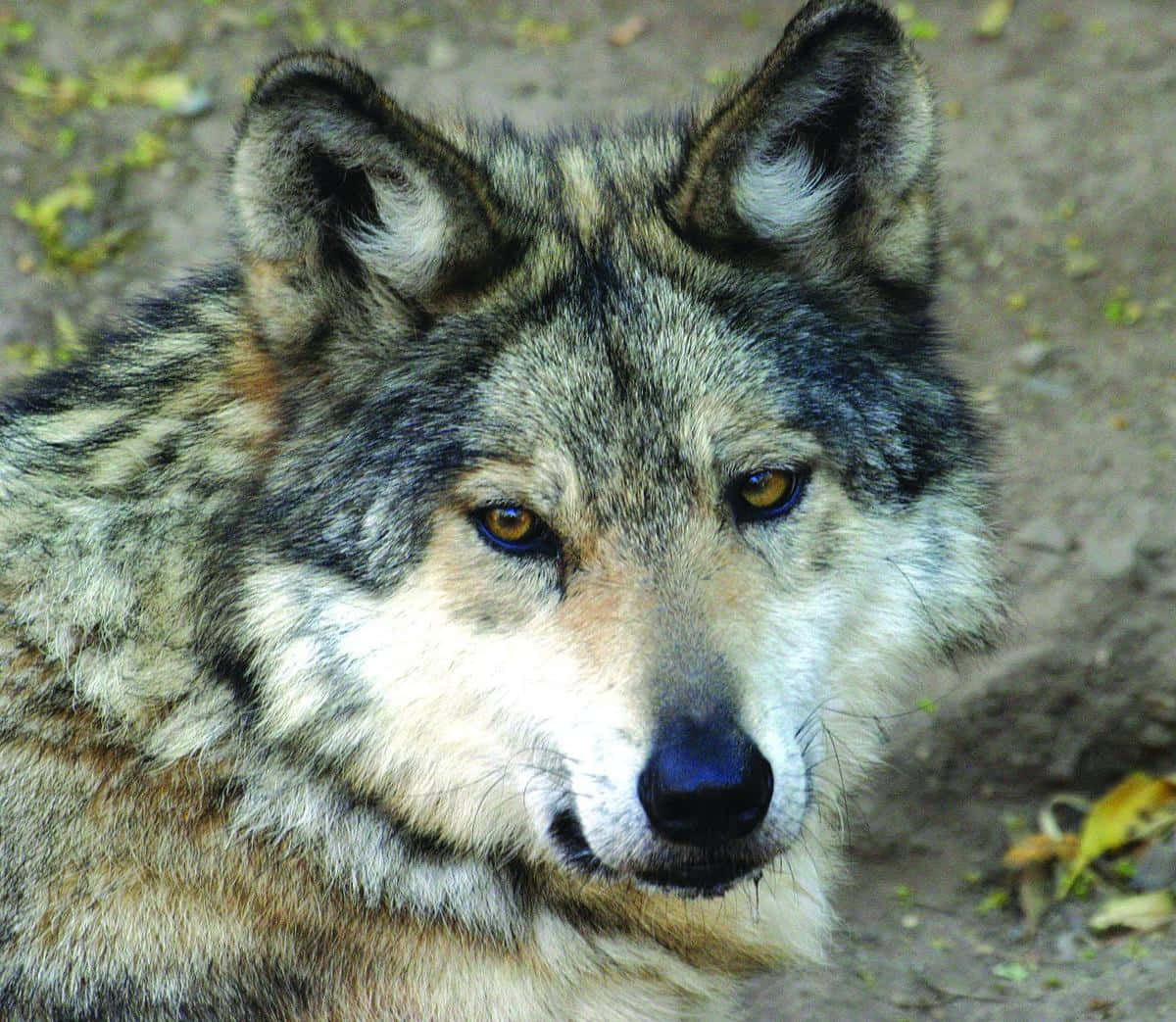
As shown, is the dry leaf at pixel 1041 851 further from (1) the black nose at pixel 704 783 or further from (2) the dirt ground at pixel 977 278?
(1) the black nose at pixel 704 783


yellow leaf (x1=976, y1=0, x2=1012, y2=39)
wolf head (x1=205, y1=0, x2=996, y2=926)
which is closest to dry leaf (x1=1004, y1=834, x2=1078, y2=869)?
wolf head (x1=205, y1=0, x2=996, y2=926)

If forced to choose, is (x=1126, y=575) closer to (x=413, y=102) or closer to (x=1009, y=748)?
(x=1009, y=748)

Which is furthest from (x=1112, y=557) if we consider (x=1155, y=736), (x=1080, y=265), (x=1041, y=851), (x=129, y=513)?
(x=129, y=513)

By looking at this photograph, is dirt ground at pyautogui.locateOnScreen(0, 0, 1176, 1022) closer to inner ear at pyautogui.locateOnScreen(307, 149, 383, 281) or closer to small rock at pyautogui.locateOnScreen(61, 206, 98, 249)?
small rock at pyautogui.locateOnScreen(61, 206, 98, 249)

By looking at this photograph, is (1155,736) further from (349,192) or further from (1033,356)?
(349,192)

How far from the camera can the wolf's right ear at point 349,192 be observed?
3162mm

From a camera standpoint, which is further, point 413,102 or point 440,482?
point 413,102

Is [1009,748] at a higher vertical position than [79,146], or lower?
lower

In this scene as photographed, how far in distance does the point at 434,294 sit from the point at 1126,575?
362 centimetres

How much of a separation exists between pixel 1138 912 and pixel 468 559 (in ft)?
10.9

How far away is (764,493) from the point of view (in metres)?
3.48

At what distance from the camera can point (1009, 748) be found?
5953 mm

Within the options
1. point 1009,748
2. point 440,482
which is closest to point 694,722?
point 440,482

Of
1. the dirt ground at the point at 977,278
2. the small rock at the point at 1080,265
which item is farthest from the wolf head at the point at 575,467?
the small rock at the point at 1080,265
